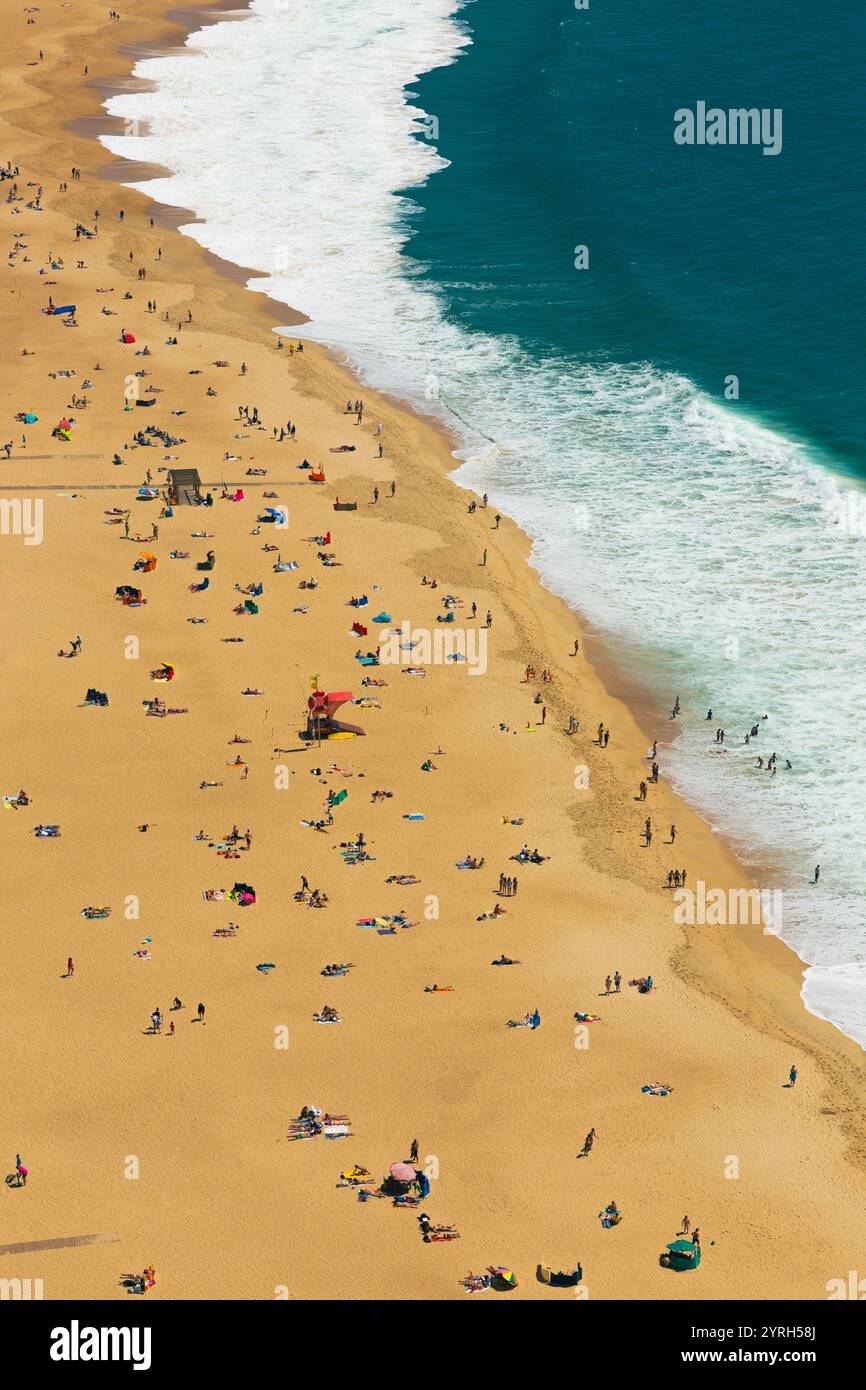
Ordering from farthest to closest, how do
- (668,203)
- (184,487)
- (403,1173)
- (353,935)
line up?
(668,203), (184,487), (353,935), (403,1173)

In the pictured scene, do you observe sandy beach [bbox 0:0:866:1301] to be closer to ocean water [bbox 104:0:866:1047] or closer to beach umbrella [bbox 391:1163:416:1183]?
beach umbrella [bbox 391:1163:416:1183]

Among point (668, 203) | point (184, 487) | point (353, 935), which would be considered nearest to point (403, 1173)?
point (353, 935)

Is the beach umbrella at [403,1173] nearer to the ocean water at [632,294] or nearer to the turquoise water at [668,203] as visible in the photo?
the ocean water at [632,294]

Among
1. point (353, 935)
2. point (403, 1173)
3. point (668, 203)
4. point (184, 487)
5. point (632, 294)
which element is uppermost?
point (668, 203)

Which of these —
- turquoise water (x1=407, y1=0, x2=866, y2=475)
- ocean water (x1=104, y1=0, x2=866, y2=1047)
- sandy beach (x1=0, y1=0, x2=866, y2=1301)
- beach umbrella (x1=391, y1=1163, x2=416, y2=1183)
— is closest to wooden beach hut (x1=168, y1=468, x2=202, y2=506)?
sandy beach (x1=0, y1=0, x2=866, y2=1301)

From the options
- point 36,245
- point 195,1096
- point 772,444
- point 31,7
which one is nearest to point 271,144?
point 36,245

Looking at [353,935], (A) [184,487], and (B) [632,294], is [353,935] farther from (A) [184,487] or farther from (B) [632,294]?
(B) [632,294]
